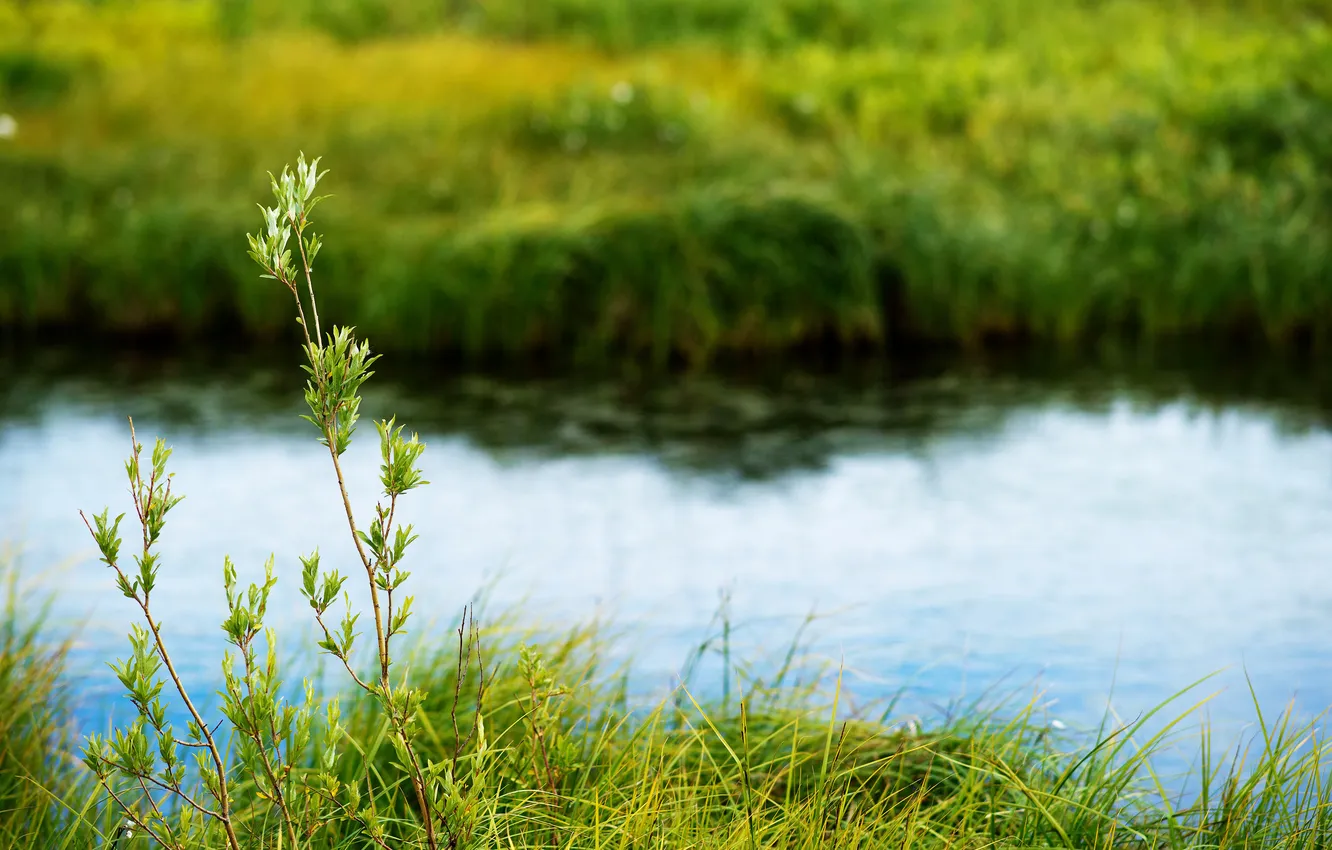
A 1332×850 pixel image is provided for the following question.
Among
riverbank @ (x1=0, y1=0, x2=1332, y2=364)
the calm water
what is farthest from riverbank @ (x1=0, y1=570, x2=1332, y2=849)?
riverbank @ (x1=0, y1=0, x2=1332, y2=364)

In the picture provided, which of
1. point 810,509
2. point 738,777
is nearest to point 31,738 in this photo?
point 738,777

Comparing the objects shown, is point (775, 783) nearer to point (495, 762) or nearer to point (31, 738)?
point (495, 762)

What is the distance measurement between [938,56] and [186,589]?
9856mm

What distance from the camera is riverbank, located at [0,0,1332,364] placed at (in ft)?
26.7

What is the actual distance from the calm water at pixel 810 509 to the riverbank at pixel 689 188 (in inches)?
19.5

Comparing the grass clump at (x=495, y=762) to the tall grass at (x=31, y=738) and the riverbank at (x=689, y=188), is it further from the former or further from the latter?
the riverbank at (x=689, y=188)

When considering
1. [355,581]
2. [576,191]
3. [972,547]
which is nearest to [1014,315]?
[576,191]

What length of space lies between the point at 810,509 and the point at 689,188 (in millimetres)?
3470

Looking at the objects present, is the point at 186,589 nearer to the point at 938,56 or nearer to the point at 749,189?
the point at 749,189

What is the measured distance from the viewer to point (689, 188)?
8.88 m

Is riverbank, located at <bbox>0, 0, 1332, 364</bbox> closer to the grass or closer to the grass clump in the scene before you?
the grass clump

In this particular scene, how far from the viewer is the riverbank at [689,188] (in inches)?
320

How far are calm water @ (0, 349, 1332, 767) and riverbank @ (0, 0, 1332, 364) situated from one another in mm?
495

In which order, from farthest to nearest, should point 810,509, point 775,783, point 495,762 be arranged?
point 810,509 → point 775,783 → point 495,762
